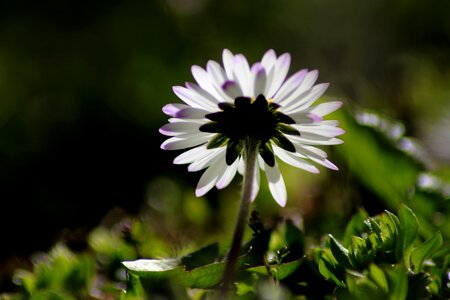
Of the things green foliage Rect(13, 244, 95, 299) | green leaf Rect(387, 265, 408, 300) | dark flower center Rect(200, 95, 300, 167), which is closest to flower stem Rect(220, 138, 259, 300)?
dark flower center Rect(200, 95, 300, 167)

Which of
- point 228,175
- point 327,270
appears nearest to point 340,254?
point 327,270

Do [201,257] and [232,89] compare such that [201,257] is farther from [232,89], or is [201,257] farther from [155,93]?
[155,93]

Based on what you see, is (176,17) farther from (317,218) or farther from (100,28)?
(317,218)

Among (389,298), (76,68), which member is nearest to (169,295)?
(389,298)

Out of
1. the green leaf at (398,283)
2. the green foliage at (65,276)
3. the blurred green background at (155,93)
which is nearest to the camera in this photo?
the green leaf at (398,283)

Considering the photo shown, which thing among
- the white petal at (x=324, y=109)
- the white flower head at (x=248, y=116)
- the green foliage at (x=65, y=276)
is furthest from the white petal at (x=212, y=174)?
the green foliage at (x=65, y=276)

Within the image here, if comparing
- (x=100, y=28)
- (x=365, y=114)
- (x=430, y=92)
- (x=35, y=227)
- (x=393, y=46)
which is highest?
(x=393, y=46)

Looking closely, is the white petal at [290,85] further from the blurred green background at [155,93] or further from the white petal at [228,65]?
the blurred green background at [155,93]
